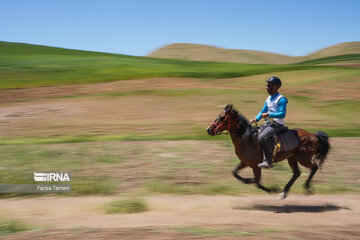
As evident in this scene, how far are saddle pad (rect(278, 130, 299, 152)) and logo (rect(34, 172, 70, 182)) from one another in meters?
5.84

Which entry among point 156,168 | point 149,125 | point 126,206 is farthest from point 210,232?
point 149,125

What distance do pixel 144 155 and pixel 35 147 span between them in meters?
4.02

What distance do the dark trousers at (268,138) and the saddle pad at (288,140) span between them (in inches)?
9.7

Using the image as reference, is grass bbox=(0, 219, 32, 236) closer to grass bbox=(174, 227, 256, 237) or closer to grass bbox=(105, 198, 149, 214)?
grass bbox=(105, 198, 149, 214)

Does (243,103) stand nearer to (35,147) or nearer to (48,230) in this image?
(35,147)

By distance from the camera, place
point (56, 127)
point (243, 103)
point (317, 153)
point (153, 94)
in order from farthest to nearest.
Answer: point (153, 94), point (243, 103), point (56, 127), point (317, 153)

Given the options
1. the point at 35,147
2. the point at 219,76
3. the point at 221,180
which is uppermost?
the point at 219,76

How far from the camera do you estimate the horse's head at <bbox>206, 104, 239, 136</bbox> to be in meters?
8.20

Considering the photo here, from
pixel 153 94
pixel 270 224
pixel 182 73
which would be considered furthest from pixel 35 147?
pixel 182 73

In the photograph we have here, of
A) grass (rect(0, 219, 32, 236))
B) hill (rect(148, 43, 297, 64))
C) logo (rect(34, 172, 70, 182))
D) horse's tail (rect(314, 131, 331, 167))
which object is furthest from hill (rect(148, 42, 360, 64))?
grass (rect(0, 219, 32, 236))

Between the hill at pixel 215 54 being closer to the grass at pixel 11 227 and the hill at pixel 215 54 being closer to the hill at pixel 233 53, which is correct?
the hill at pixel 233 53

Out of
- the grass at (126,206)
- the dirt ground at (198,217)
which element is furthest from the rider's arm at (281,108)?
the grass at (126,206)

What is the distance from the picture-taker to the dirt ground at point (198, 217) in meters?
6.41

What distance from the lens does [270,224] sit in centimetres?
718
